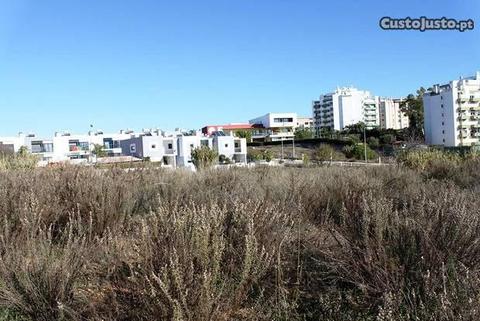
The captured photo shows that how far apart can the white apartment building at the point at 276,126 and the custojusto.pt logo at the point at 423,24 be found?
10472 cm

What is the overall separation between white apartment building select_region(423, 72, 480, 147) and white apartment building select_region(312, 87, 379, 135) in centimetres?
3899

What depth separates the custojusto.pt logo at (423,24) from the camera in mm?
13648

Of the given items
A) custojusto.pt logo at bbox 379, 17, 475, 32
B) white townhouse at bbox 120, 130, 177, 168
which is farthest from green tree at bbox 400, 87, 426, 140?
custojusto.pt logo at bbox 379, 17, 475, 32

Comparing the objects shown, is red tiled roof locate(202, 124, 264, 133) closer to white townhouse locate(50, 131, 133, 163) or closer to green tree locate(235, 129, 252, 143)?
green tree locate(235, 129, 252, 143)

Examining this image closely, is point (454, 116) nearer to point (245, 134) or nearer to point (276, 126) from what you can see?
point (245, 134)

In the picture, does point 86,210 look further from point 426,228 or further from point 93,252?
point 426,228

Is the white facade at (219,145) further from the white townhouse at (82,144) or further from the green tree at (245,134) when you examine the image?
the green tree at (245,134)

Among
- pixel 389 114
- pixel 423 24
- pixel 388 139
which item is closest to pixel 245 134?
pixel 388 139

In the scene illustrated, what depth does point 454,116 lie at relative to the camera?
291 feet

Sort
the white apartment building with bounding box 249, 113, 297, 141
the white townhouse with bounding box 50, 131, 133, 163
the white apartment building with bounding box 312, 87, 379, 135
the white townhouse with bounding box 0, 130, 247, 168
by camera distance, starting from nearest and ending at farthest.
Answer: the white townhouse with bounding box 0, 130, 247, 168 → the white townhouse with bounding box 50, 131, 133, 163 → the white apartment building with bounding box 249, 113, 297, 141 → the white apartment building with bounding box 312, 87, 379, 135

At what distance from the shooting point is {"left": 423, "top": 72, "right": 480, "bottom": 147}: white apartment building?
293 feet

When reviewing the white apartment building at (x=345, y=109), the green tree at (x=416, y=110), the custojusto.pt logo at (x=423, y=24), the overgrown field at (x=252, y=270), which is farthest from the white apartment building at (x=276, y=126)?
the overgrown field at (x=252, y=270)

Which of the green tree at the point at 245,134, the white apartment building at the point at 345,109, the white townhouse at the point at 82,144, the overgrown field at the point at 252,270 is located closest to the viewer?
the overgrown field at the point at 252,270

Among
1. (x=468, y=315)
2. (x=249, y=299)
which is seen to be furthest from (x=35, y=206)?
(x=468, y=315)
